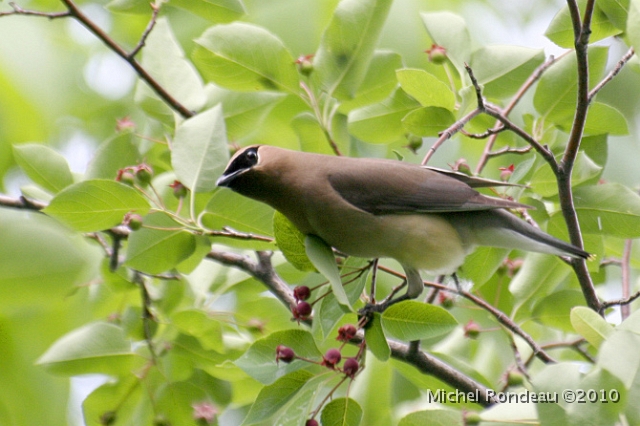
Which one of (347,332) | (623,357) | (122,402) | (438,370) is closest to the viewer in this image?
(623,357)

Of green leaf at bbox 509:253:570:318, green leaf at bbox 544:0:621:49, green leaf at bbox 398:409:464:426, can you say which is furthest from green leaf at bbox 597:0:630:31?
green leaf at bbox 398:409:464:426

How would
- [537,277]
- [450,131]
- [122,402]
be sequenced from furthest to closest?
1. [537,277]
2. [122,402]
3. [450,131]

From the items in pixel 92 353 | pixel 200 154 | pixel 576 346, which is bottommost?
pixel 92 353

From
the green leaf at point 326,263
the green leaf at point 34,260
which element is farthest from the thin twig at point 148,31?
the green leaf at point 34,260

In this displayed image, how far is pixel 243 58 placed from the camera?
370cm

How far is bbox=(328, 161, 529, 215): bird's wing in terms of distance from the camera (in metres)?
3.64

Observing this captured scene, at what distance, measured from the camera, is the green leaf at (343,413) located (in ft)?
9.25

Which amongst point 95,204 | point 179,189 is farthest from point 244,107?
point 95,204

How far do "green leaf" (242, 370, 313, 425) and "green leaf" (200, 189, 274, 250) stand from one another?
0.67 metres

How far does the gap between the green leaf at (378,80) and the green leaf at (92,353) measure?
1477mm

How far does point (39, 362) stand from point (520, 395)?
1822 mm

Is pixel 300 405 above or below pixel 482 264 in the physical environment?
below

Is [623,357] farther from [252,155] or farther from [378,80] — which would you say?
[378,80]

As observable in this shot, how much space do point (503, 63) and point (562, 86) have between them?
27cm
